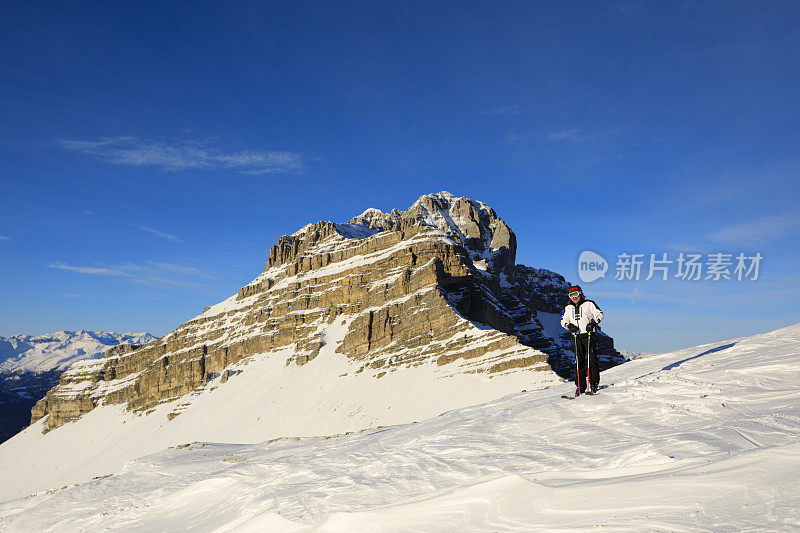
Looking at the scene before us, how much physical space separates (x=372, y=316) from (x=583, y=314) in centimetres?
7201

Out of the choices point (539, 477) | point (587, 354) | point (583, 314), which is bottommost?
point (539, 477)

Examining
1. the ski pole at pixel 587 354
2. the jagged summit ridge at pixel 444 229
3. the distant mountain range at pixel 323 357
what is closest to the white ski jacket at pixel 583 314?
the ski pole at pixel 587 354

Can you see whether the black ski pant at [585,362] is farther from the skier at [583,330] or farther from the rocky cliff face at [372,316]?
the rocky cliff face at [372,316]

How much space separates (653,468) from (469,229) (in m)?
153

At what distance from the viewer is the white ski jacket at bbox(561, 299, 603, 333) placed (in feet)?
32.8

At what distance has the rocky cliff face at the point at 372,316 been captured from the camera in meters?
67.2

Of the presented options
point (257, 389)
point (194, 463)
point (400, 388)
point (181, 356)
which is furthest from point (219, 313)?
point (194, 463)

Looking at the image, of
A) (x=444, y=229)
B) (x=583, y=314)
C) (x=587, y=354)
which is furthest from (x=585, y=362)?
(x=444, y=229)

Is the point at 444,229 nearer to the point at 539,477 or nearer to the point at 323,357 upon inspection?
the point at 323,357

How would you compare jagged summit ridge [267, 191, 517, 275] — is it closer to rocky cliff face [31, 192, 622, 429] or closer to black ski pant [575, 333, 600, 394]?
rocky cliff face [31, 192, 622, 429]

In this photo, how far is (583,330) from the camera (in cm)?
1006

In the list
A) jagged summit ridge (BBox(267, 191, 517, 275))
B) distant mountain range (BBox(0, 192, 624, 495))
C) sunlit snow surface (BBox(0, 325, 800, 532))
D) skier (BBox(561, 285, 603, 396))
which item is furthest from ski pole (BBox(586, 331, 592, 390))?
jagged summit ridge (BBox(267, 191, 517, 275))

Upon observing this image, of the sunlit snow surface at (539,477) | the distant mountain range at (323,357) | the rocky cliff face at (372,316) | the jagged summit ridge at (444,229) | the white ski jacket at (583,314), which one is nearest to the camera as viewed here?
the sunlit snow surface at (539,477)

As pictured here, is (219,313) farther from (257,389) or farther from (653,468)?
(653,468)
